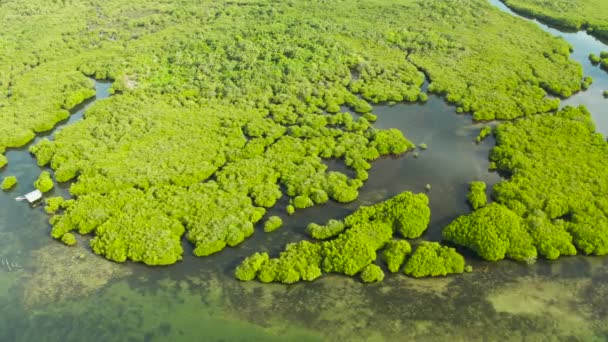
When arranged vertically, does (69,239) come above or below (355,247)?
below

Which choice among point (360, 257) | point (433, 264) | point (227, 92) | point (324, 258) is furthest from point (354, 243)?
point (227, 92)

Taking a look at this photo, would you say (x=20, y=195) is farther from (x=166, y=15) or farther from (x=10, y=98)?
(x=166, y=15)

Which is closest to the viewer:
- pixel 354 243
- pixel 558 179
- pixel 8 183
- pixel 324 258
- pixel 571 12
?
pixel 324 258

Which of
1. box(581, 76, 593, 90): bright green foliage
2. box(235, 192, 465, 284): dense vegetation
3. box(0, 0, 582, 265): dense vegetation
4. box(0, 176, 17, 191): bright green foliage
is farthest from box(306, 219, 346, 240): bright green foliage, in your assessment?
box(581, 76, 593, 90): bright green foliage

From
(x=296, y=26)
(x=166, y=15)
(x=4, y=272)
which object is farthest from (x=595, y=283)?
(x=166, y=15)

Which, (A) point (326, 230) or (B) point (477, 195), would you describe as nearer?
(A) point (326, 230)

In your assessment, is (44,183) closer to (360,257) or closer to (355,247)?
(355,247)
